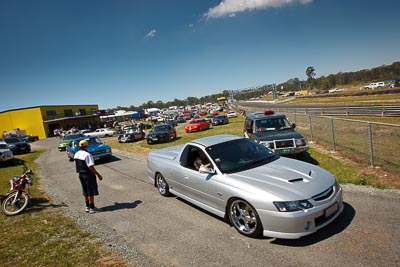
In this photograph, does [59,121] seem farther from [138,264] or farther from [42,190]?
[138,264]

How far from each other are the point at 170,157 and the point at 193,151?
1.14m

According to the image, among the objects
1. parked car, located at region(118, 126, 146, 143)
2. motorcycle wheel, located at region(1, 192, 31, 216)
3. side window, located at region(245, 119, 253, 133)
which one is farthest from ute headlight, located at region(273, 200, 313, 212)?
parked car, located at region(118, 126, 146, 143)

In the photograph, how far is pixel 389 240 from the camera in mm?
3627

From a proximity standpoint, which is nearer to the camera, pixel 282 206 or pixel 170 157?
pixel 282 206

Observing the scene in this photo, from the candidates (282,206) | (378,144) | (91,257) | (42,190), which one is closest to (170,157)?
(91,257)

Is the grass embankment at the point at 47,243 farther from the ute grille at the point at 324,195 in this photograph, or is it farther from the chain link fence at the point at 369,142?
the chain link fence at the point at 369,142

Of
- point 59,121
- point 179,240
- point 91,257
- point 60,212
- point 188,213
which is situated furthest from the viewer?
point 59,121

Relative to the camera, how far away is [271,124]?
9.89m

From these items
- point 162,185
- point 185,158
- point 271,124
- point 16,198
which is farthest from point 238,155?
point 16,198

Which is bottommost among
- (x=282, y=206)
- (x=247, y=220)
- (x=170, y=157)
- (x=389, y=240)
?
(x=389, y=240)

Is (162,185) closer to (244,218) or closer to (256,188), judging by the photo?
(244,218)

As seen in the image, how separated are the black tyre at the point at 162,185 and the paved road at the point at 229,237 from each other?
202mm

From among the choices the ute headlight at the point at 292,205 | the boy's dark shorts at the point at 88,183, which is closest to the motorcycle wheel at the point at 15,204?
the boy's dark shorts at the point at 88,183

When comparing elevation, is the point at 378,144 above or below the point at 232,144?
below
